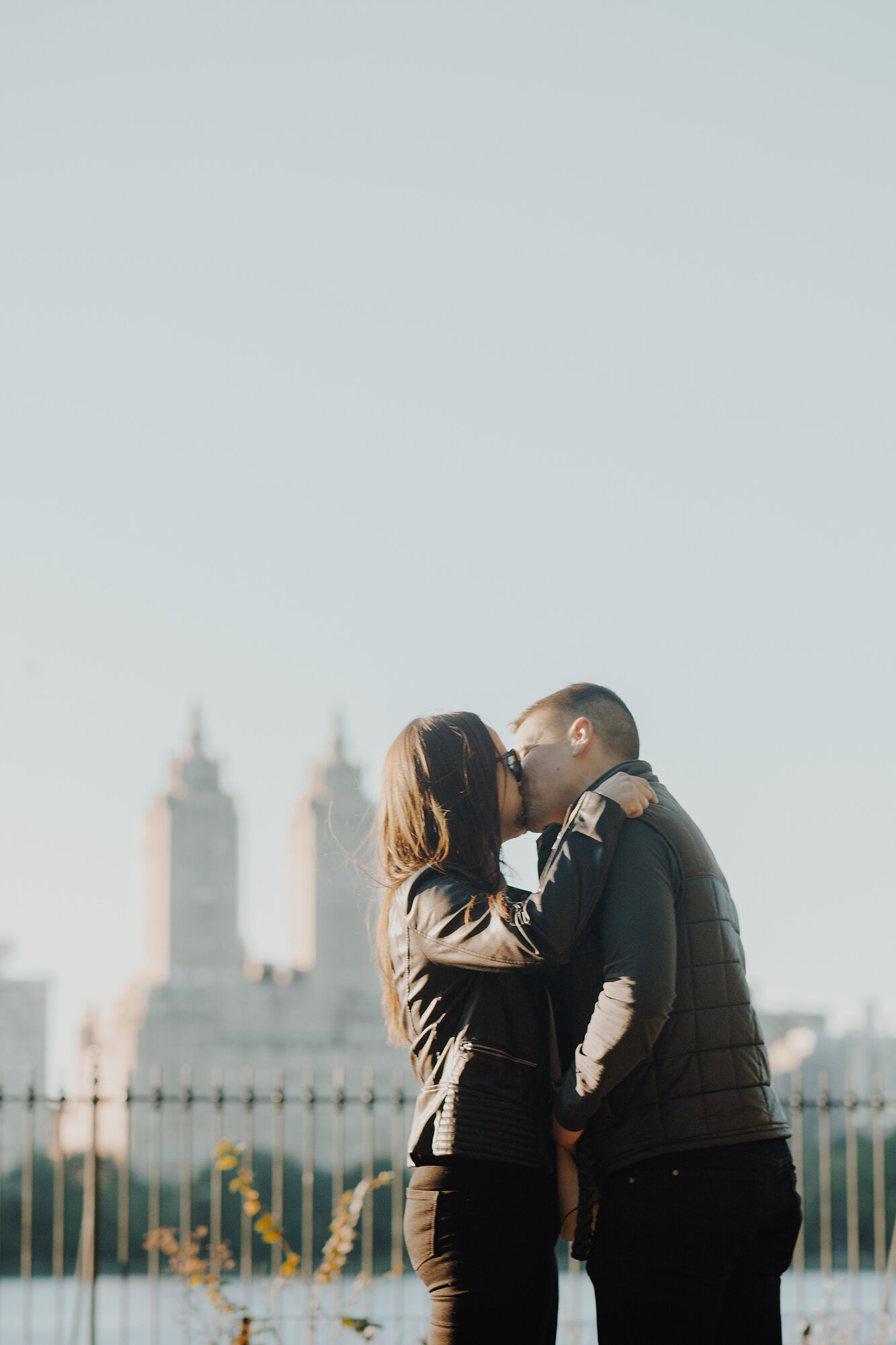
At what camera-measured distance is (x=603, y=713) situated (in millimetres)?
3020

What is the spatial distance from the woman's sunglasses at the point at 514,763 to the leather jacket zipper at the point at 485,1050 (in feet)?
1.85

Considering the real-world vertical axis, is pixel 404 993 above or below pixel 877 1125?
above

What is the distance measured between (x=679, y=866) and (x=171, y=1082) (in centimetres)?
5840

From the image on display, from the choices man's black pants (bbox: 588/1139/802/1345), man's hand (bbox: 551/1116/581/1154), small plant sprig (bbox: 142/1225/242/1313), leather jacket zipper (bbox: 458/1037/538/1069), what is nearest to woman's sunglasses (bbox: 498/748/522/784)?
leather jacket zipper (bbox: 458/1037/538/1069)

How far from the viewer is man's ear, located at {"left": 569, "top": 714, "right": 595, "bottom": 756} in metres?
3.00

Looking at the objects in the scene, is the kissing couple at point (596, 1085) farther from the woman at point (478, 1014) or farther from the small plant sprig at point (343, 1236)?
the small plant sprig at point (343, 1236)

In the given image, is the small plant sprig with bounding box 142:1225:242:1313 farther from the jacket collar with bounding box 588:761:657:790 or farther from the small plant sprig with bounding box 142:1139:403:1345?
the jacket collar with bounding box 588:761:657:790

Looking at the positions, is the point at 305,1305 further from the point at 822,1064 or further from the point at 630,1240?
the point at 822,1064

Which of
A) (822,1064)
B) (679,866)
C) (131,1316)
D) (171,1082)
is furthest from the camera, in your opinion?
(822,1064)

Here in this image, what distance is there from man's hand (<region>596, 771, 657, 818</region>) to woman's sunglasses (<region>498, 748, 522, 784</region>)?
23cm

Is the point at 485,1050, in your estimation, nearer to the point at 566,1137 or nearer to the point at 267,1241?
the point at 566,1137

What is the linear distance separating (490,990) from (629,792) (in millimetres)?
466

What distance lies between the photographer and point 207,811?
233 ft

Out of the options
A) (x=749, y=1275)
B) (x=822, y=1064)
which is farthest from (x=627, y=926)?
(x=822, y=1064)
